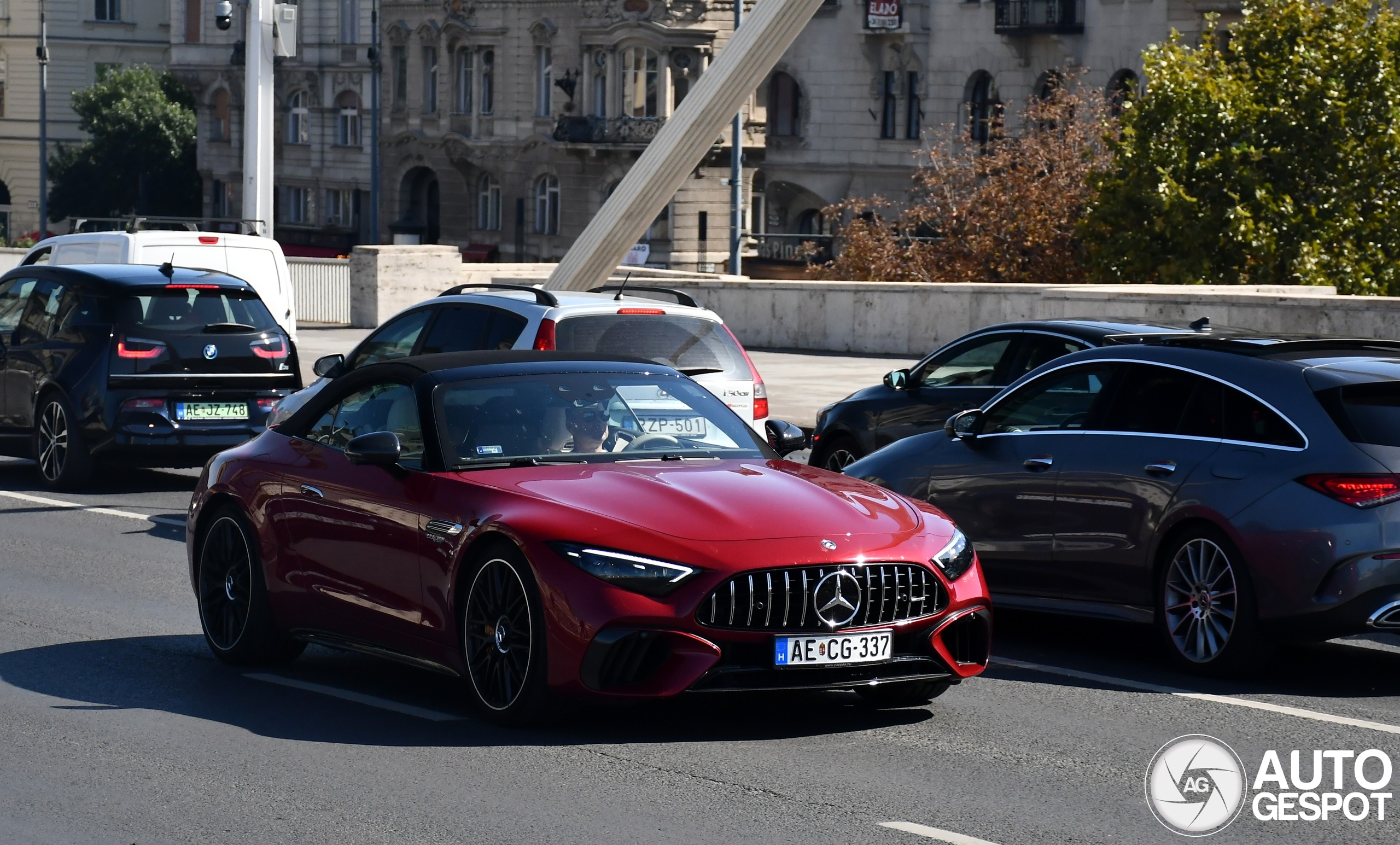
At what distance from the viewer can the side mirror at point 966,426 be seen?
1042 cm

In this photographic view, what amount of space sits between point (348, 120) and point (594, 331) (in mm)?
71143

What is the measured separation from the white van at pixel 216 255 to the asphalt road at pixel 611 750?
346 inches

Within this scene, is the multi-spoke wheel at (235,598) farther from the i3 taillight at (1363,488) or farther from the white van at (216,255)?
the white van at (216,255)

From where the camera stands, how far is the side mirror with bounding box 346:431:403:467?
8039 millimetres

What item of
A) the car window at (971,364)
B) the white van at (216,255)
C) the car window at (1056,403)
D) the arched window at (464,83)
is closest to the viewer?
the car window at (1056,403)

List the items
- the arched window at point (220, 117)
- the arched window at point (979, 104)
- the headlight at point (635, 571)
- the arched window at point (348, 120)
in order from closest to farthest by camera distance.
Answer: the headlight at point (635, 571) → the arched window at point (979, 104) → the arched window at point (348, 120) → the arched window at point (220, 117)

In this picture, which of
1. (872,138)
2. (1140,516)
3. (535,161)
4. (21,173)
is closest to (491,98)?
(535,161)

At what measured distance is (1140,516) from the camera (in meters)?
9.34

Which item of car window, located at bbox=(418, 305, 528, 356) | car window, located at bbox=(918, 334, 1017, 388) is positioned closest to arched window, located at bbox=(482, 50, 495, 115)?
car window, located at bbox=(918, 334, 1017, 388)

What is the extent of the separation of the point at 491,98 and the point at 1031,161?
39071 millimetres

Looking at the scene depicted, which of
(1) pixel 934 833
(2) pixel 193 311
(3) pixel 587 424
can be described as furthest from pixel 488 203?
(1) pixel 934 833

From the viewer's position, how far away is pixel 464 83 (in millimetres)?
75062

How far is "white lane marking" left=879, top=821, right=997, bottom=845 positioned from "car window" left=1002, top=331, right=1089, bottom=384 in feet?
25.0

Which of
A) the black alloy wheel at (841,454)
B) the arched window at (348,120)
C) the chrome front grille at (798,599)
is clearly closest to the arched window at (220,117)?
the arched window at (348,120)
